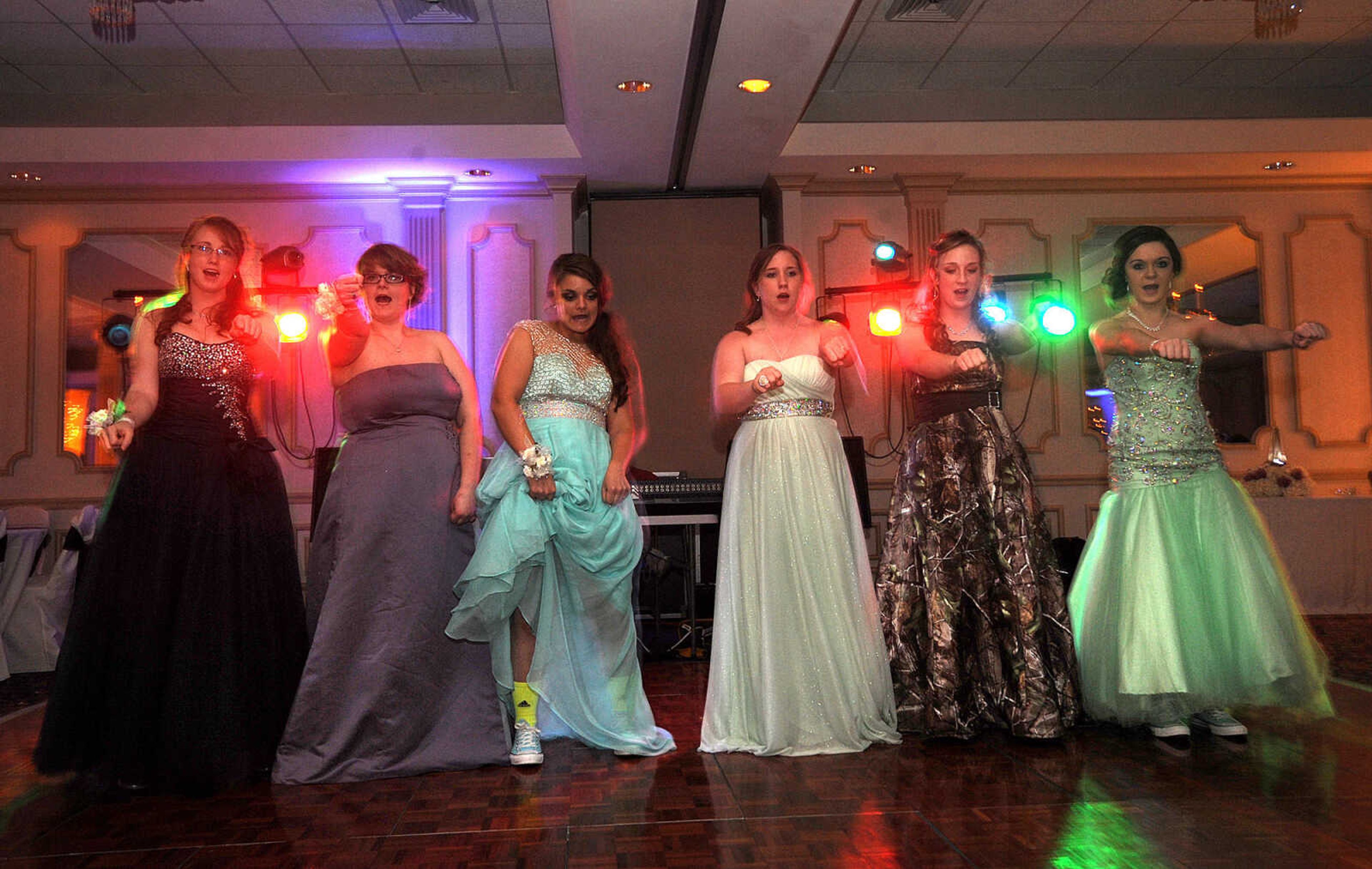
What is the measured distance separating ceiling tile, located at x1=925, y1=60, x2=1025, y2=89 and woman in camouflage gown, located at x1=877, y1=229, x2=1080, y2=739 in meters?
3.97

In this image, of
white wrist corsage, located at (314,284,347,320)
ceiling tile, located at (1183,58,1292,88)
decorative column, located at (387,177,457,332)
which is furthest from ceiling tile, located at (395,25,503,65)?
ceiling tile, located at (1183,58,1292,88)

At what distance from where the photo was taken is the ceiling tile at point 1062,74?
23.6 feet

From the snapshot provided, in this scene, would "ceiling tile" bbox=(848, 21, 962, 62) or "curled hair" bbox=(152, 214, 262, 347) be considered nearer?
"curled hair" bbox=(152, 214, 262, 347)

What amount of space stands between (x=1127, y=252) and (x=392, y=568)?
2.71m

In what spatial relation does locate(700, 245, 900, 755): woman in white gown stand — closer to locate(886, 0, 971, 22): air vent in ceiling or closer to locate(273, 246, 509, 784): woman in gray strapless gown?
locate(273, 246, 509, 784): woman in gray strapless gown

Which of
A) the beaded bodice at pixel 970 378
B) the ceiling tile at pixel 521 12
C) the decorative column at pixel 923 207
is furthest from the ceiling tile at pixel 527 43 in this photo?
the beaded bodice at pixel 970 378

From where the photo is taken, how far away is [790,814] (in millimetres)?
2674

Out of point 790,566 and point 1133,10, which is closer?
point 790,566

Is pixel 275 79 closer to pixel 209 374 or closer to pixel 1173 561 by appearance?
pixel 209 374

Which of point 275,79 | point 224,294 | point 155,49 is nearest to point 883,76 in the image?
point 275,79

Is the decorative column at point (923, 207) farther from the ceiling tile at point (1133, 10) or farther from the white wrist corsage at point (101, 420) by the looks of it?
the white wrist corsage at point (101, 420)

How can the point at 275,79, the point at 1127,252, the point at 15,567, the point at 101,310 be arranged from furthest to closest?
the point at 101,310 < the point at 275,79 < the point at 15,567 < the point at 1127,252

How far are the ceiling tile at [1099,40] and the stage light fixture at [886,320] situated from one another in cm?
192

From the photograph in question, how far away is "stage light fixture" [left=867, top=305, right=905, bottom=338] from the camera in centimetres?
748
